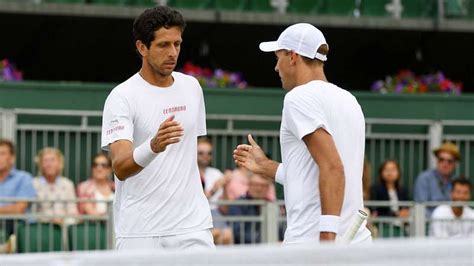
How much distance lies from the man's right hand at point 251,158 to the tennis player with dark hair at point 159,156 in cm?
33

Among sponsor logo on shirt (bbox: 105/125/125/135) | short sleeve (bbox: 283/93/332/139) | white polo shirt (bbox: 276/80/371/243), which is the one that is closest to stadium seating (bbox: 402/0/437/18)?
sponsor logo on shirt (bbox: 105/125/125/135)

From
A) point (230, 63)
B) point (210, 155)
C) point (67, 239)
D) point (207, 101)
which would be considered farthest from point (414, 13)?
point (67, 239)

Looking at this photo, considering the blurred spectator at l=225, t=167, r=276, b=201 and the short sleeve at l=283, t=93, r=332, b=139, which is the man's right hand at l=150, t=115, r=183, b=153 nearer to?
the short sleeve at l=283, t=93, r=332, b=139

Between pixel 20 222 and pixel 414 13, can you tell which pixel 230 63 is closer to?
pixel 414 13

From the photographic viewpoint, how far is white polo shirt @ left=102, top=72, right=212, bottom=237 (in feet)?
24.2

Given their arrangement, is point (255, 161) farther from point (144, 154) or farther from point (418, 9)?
point (418, 9)

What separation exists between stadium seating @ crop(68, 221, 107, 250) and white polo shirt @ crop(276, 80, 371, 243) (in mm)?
6302

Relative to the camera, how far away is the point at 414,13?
21.8 metres

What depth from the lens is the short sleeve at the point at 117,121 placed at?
23.7 ft

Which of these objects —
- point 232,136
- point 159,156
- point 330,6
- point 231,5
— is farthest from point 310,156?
point 330,6

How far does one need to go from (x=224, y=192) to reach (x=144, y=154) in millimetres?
7333

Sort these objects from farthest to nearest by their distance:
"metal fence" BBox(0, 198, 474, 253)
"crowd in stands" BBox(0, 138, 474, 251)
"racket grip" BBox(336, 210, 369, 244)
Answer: "crowd in stands" BBox(0, 138, 474, 251) < "metal fence" BBox(0, 198, 474, 253) < "racket grip" BBox(336, 210, 369, 244)

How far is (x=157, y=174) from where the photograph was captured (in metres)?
7.41

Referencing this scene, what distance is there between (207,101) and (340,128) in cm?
1021
